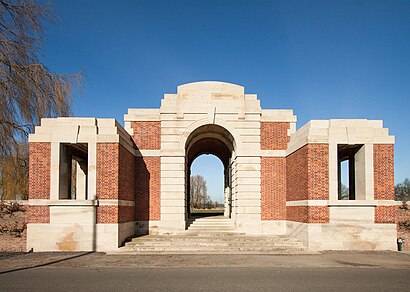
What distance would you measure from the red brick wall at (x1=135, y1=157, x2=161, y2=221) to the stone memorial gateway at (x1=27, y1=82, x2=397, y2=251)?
5 cm

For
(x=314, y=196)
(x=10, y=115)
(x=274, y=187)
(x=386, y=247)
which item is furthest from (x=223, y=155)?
(x=10, y=115)

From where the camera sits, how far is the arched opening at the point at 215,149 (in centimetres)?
1823

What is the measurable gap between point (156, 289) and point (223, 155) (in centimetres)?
1596

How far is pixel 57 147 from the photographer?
45.5ft

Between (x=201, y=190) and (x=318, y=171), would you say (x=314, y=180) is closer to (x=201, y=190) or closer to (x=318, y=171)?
(x=318, y=171)

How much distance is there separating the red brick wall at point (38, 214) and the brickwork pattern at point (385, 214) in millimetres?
13132

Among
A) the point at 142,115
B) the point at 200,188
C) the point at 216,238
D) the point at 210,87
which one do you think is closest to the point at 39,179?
the point at 142,115

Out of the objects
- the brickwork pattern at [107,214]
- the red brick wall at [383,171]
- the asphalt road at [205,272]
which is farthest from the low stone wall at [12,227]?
the red brick wall at [383,171]

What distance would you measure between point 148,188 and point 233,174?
15.2 feet

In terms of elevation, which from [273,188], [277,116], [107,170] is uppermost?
[277,116]

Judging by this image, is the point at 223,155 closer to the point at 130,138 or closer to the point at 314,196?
the point at 130,138

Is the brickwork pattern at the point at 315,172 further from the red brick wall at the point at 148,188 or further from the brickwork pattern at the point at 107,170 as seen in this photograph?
the brickwork pattern at the point at 107,170

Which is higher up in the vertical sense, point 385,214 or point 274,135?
point 274,135

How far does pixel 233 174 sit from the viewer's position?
18.5m
